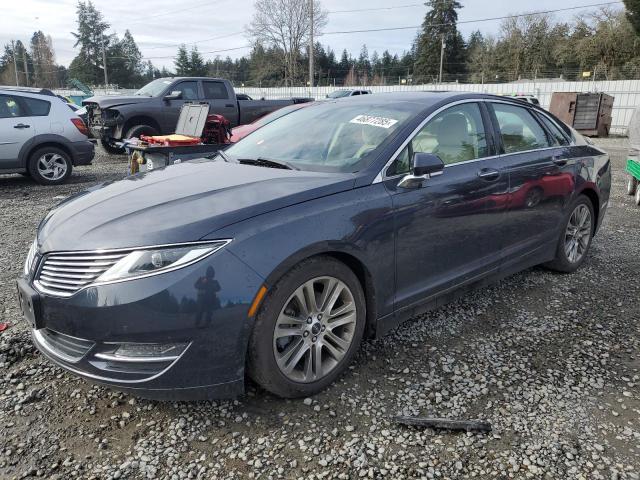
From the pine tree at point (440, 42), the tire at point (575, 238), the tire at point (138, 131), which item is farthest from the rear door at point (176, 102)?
the pine tree at point (440, 42)

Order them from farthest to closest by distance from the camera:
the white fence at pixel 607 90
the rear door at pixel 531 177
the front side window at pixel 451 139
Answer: the white fence at pixel 607 90, the rear door at pixel 531 177, the front side window at pixel 451 139

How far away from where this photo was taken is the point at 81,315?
7.24ft

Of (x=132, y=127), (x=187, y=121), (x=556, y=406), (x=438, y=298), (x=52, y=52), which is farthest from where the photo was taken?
(x=52, y=52)

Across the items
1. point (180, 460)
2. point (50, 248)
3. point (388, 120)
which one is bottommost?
point (180, 460)

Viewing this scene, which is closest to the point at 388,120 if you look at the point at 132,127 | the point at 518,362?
the point at 518,362

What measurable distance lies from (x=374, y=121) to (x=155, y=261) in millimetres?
1794

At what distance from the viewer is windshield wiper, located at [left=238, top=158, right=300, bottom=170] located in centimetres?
315

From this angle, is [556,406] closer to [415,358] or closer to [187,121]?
[415,358]

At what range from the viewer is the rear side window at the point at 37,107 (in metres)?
8.81

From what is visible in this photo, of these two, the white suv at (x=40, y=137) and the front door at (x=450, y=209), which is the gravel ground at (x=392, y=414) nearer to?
the front door at (x=450, y=209)

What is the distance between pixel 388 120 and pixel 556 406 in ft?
6.46

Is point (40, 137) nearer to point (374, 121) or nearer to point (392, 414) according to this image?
point (374, 121)

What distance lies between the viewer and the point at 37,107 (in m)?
8.94

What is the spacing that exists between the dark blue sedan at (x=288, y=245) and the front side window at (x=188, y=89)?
9118mm
